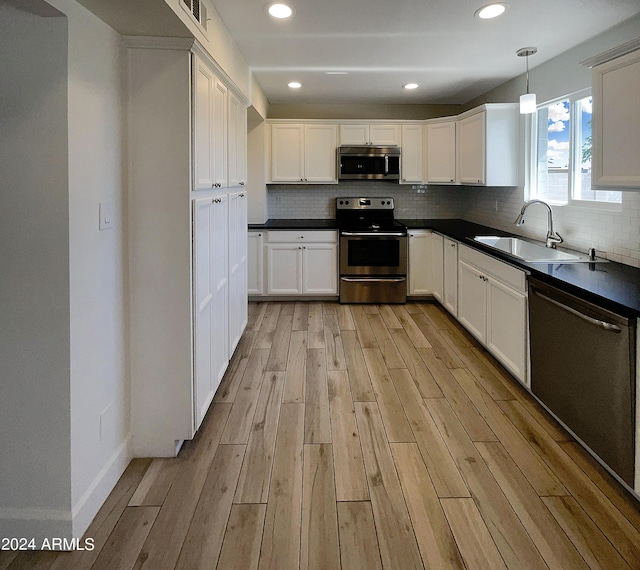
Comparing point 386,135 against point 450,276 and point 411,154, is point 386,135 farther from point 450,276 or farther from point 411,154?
point 450,276

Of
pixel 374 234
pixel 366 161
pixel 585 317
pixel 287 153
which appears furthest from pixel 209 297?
pixel 366 161

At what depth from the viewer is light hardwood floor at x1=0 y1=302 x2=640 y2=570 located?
1799 millimetres

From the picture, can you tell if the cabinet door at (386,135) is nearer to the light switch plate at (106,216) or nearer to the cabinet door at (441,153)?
the cabinet door at (441,153)

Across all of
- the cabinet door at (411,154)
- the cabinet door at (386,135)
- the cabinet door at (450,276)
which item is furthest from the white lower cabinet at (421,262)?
the cabinet door at (386,135)

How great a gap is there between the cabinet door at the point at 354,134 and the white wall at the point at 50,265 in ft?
13.8

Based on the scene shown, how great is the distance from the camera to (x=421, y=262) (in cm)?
580

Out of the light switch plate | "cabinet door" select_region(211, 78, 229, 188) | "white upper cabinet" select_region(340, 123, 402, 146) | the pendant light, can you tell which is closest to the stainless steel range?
"white upper cabinet" select_region(340, 123, 402, 146)

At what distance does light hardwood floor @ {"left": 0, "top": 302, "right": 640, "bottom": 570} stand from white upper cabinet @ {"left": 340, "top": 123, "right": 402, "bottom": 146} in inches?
132

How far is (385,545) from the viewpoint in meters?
1.84

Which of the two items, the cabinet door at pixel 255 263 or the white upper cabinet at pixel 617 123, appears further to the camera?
the cabinet door at pixel 255 263

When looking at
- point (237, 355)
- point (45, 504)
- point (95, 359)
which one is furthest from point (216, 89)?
point (45, 504)

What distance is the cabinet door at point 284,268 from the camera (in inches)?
226

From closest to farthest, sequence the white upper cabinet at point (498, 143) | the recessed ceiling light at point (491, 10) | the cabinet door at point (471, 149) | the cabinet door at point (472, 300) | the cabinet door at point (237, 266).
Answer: the recessed ceiling light at point (491, 10)
the cabinet door at point (237, 266)
the cabinet door at point (472, 300)
the white upper cabinet at point (498, 143)
the cabinet door at point (471, 149)

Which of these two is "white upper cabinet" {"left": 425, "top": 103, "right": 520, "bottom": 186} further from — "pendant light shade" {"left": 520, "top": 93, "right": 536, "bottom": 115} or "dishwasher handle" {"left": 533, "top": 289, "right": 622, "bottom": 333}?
"dishwasher handle" {"left": 533, "top": 289, "right": 622, "bottom": 333}
